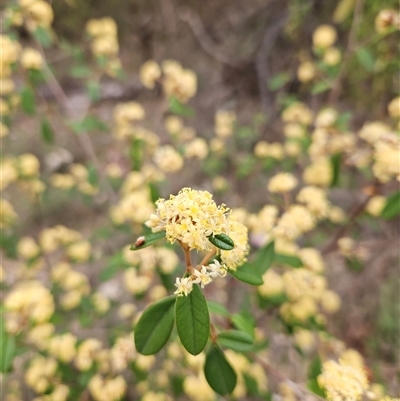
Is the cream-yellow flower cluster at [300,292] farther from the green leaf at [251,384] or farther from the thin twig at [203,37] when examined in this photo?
the thin twig at [203,37]


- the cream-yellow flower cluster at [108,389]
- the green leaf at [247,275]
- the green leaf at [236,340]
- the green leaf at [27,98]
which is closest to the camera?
the green leaf at [247,275]

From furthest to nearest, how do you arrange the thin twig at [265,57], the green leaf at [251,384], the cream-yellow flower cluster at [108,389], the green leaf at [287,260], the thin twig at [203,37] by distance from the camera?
the thin twig at [203,37] < the thin twig at [265,57] < the green leaf at [251,384] < the cream-yellow flower cluster at [108,389] < the green leaf at [287,260]

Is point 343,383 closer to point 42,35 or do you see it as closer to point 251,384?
point 251,384

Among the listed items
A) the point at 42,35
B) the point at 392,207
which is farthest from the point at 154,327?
the point at 42,35

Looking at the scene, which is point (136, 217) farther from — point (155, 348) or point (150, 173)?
point (155, 348)

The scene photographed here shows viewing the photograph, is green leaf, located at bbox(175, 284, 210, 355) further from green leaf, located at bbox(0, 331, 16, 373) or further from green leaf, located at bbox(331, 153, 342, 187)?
green leaf, located at bbox(331, 153, 342, 187)

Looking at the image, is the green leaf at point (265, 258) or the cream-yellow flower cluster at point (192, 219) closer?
the cream-yellow flower cluster at point (192, 219)

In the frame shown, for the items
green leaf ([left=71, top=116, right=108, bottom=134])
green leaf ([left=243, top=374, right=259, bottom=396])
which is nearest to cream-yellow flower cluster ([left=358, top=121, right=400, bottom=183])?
green leaf ([left=243, top=374, right=259, bottom=396])

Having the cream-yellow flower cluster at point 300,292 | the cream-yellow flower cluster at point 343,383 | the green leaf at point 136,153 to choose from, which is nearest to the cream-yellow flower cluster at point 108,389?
the cream-yellow flower cluster at point 300,292

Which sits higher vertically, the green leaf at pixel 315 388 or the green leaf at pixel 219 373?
the green leaf at pixel 219 373
